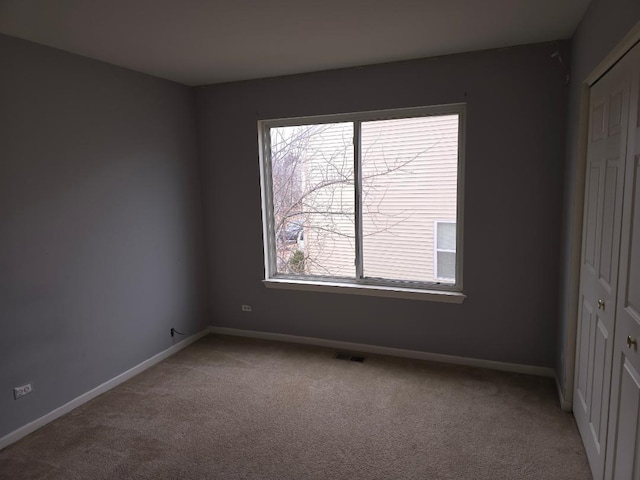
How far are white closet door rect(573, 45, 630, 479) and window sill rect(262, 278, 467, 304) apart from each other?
3.42 feet

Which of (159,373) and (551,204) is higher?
(551,204)

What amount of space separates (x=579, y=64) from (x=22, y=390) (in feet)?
13.2

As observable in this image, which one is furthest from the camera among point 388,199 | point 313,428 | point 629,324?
point 388,199

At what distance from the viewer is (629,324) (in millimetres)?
1629

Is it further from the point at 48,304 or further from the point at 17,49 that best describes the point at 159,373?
the point at 17,49

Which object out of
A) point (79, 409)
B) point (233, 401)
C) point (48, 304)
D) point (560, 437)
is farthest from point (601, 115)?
point (79, 409)

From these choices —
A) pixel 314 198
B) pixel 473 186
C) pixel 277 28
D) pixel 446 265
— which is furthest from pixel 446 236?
pixel 277 28

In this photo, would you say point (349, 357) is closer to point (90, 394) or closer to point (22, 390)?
point (90, 394)

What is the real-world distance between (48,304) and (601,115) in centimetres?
348

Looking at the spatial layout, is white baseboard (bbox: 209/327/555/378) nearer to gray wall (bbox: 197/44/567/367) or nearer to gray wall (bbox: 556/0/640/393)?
gray wall (bbox: 197/44/567/367)

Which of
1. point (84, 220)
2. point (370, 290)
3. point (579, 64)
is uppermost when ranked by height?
point (579, 64)

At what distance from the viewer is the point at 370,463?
232 centimetres

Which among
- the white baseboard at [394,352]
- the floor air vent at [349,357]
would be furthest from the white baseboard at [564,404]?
the floor air vent at [349,357]

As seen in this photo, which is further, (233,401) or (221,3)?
(233,401)
